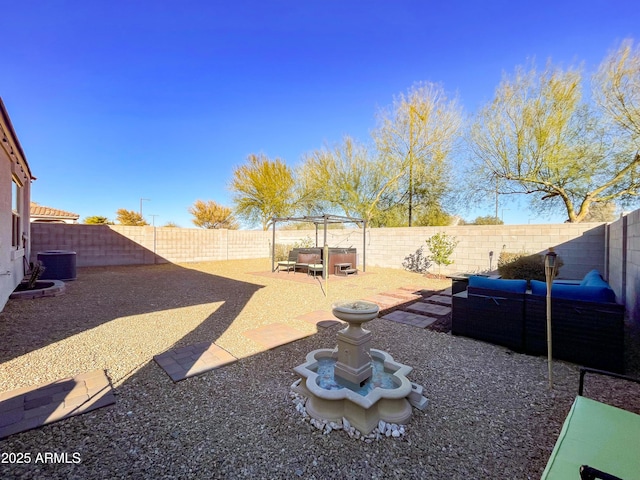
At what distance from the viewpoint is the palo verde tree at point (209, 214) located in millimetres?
30156

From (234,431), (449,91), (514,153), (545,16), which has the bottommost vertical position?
(234,431)

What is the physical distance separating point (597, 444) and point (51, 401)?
3.56m

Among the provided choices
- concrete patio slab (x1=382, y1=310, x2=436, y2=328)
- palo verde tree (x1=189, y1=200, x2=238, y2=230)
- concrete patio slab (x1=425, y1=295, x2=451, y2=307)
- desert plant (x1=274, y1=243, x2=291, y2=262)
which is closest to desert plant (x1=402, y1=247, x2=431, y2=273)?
concrete patio slab (x1=425, y1=295, x2=451, y2=307)

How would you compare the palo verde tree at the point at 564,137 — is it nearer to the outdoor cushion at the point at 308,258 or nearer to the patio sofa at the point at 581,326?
the outdoor cushion at the point at 308,258

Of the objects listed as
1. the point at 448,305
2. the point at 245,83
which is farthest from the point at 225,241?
the point at 448,305

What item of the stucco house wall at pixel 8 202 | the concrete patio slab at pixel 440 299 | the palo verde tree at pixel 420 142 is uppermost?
the palo verde tree at pixel 420 142

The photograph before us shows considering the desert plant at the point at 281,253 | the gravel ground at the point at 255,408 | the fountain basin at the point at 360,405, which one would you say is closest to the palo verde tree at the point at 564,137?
the desert plant at the point at 281,253

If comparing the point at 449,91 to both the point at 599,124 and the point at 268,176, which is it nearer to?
the point at 599,124

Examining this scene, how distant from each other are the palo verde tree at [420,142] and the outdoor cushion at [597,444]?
12806 mm

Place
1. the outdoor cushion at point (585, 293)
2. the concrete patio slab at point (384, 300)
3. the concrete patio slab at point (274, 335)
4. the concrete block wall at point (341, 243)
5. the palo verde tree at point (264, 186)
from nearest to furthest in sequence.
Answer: the outdoor cushion at point (585, 293) < the concrete patio slab at point (274, 335) < the concrete patio slab at point (384, 300) < the concrete block wall at point (341, 243) < the palo verde tree at point (264, 186)

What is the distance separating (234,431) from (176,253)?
12717 mm

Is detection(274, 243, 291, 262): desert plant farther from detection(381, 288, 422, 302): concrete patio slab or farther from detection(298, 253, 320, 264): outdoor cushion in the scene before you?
detection(381, 288, 422, 302): concrete patio slab

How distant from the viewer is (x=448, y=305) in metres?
5.48

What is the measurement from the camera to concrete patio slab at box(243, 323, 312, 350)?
11.6 ft
